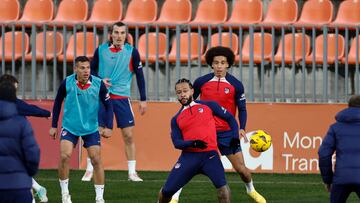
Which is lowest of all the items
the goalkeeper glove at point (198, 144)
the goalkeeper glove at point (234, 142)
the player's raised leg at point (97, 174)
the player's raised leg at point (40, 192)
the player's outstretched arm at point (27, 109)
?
the player's raised leg at point (40, 192)

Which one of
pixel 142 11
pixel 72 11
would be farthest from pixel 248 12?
pixel 72 11

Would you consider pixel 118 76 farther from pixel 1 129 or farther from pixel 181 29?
pixel 1 129

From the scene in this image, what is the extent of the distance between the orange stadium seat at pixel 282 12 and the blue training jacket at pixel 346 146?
1154cm

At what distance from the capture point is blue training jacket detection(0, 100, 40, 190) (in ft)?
33.6

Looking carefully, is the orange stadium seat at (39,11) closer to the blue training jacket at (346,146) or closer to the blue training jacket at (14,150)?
the blue training jacket at (346,146)

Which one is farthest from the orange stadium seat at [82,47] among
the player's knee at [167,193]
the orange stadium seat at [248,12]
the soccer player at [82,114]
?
the player's knee at [167,193]

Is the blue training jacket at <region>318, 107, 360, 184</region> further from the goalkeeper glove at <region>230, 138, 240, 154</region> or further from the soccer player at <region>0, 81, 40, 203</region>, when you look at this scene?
the soccer player at <region>0, 81, 40, 203</region>

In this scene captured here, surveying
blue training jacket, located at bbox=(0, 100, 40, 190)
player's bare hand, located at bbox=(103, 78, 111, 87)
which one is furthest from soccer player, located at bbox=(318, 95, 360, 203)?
player's bare hand, located at bbox=(103, 78, 111, 87)

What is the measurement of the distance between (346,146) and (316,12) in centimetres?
1173

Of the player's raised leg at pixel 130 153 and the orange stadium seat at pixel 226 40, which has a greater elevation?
the orange stadium seat at pixel 226 40

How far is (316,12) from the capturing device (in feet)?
76.3

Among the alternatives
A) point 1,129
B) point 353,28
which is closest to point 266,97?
point 353,28

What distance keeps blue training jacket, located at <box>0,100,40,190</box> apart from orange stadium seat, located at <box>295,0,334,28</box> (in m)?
13.3

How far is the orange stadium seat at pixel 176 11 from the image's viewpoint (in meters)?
23.7
